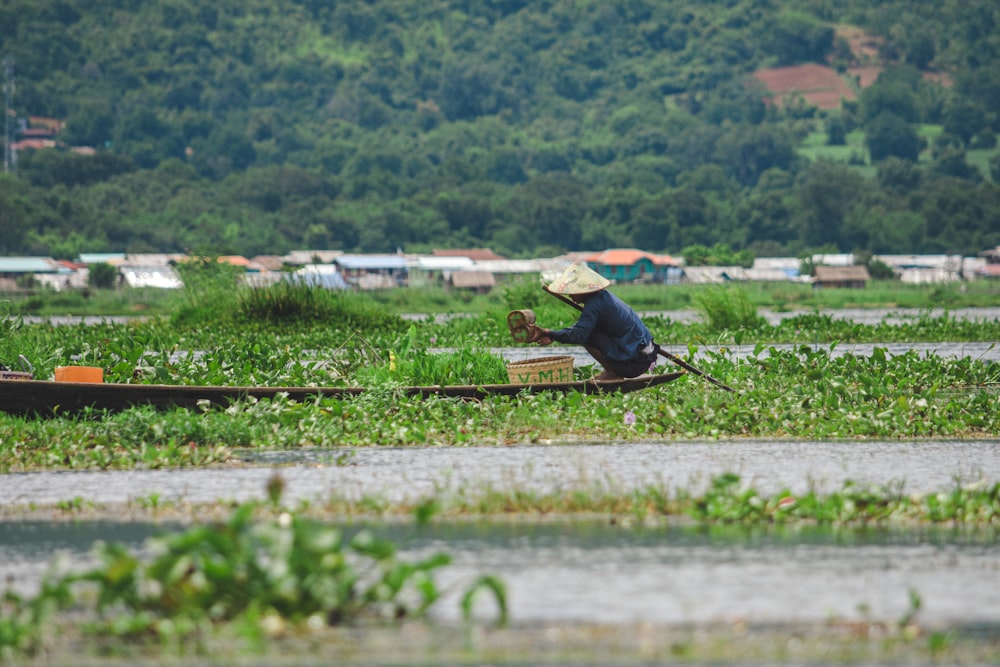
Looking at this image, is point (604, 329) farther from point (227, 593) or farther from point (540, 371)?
point (227, 593)

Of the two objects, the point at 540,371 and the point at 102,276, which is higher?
the point at 540,371

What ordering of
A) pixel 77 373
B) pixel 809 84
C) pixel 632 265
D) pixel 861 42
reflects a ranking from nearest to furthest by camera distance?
pixel 77 373 < pixel 632 265 < pixel 809 84 < pixel 861 42

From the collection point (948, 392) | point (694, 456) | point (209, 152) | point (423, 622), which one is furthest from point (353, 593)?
point (209, 152)

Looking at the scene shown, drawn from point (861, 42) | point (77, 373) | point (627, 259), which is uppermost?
point (861, 42)

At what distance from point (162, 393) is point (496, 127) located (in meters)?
144

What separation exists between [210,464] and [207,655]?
5.09 metres

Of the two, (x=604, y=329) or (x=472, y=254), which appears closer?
(x=604, y=329)

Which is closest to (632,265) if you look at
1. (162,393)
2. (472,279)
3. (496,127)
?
(472,279)

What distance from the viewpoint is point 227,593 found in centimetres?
624

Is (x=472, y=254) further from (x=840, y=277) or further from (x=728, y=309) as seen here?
(x=728, y=309)

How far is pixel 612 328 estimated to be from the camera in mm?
13438

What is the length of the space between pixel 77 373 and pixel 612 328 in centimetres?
465

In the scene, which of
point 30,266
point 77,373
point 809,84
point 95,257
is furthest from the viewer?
point 809,84

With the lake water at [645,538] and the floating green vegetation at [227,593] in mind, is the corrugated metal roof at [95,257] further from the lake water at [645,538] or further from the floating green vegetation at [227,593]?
the floating green vegetation at [227,593]
